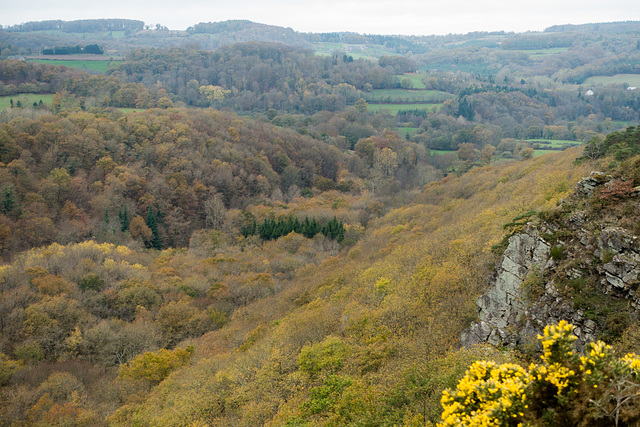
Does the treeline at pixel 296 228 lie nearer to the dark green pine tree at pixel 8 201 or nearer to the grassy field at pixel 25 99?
the dark green pine tree at pixel 8 201

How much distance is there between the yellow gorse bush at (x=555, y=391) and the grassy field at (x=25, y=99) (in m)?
165

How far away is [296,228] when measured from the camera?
297 ft

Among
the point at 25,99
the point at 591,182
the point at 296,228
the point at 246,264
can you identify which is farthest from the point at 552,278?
the point at 25,99

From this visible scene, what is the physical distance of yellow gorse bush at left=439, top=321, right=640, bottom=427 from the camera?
36.3ft

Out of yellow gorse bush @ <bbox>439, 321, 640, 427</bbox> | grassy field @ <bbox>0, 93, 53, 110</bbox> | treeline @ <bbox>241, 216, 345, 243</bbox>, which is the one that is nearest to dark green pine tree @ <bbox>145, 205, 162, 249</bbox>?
treeline @ <bbox>241, 216, 345, 243</bbox>

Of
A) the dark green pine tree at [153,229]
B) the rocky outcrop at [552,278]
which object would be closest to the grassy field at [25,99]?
the dark green pine tree at [153,229]

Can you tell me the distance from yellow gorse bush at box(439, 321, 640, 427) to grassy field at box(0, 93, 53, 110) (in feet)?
541

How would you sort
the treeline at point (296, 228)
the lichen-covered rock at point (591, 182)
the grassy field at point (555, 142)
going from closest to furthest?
the lichen-covered rock at point (591, 182) → the treeline at point (296, 228) → the grassy field at point (555, 142)

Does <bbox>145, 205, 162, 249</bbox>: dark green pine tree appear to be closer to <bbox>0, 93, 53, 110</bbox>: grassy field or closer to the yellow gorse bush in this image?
<bbox>0, 93, 53, 110</bbox>: grassy field

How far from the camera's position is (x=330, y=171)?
151 m

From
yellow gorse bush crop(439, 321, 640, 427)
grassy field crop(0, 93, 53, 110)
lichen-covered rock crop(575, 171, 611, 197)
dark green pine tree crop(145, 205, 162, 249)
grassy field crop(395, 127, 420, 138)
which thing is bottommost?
dark green pine tree crop(145, 205, 162, 249)

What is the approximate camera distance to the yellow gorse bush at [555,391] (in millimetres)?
11078

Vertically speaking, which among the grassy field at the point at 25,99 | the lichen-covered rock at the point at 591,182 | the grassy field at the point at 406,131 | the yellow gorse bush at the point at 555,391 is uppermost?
the grassy field at the point at 25,99

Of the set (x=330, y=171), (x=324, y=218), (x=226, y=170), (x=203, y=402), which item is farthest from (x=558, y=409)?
(x=330, y=171)
